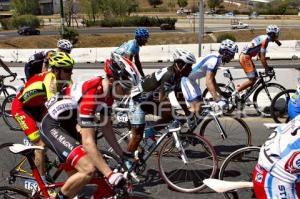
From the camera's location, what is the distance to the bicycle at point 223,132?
7.40 metres

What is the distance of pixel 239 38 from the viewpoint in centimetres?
5269

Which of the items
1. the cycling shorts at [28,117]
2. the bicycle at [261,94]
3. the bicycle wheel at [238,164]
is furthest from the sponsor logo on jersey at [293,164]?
the bicycle at [261,94]

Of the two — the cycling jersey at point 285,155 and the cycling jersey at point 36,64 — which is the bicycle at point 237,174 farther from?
the cycling jersey at point 36,64

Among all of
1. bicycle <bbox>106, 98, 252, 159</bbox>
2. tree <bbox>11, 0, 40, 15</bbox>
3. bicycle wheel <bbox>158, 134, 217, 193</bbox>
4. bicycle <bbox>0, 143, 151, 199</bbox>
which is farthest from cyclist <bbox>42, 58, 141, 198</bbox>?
tree <bbox>11, 0, 40, 15</bbox>

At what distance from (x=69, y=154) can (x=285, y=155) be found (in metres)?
2.25

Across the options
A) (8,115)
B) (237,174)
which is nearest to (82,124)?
(237,174)

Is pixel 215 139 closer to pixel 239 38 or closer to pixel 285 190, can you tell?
pixel 285 190

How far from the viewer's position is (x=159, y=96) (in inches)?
269

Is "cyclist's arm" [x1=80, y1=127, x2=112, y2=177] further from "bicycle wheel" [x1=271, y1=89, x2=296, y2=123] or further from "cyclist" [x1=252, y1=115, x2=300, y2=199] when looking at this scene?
"bicycle wheel" [x1=271, y1=89, x2=296, y2=123]

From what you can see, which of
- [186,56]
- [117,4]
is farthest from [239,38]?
[186,56]

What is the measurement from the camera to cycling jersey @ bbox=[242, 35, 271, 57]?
11.0 meters

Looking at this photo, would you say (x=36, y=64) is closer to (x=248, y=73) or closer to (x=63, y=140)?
(x=63, y=140)

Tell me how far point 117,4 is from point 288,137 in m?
80.0

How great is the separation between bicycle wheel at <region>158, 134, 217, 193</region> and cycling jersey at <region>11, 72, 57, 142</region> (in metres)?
1.83
